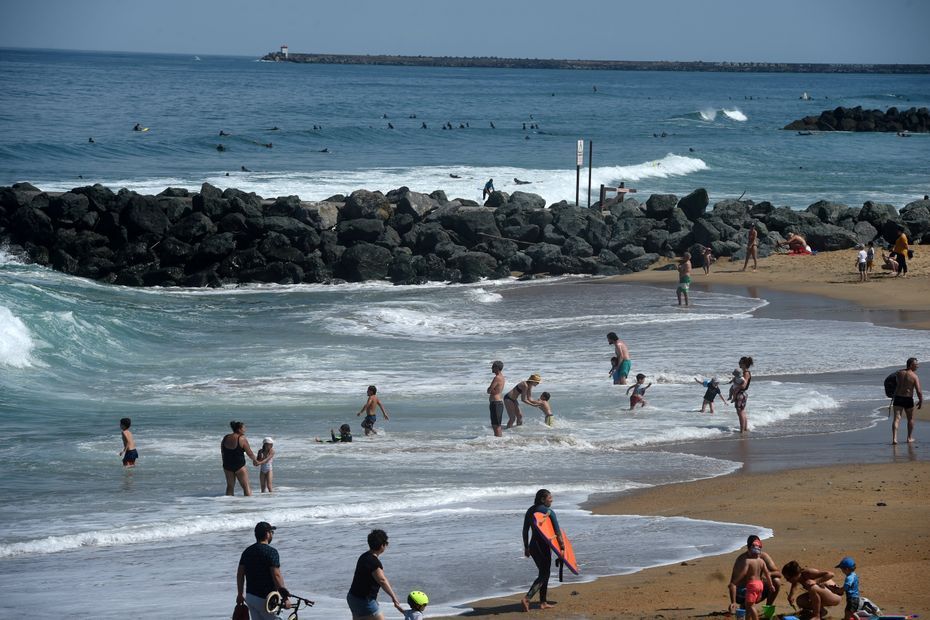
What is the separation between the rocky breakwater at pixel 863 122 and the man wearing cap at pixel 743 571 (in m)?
83.7

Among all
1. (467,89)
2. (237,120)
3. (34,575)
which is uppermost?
(467,89)

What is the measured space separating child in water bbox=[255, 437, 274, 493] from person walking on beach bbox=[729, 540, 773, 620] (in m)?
6.11

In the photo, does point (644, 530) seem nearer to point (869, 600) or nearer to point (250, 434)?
point (869, 600)

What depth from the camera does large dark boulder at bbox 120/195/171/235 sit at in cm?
3216

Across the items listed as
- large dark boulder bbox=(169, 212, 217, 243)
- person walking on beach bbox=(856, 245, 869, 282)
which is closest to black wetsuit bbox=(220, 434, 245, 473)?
person walking on beach bbox=(856, 245, 869, 282)

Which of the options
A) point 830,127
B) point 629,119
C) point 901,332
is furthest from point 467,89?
point 901,332

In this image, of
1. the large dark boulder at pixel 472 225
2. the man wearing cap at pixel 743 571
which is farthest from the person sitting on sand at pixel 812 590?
the large dark boulder at pixel 472 225

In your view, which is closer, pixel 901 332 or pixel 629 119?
pixel 901 332

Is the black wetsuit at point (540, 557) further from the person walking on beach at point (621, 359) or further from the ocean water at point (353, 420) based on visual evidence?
the person walking on beach at point (621, 359)

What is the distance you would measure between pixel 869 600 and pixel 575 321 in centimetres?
1575

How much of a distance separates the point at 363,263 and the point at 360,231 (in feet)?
6.37

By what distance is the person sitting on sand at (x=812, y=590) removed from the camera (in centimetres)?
888

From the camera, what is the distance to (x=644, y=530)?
11844 millimetres

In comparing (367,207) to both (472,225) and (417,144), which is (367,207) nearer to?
(472,225)
